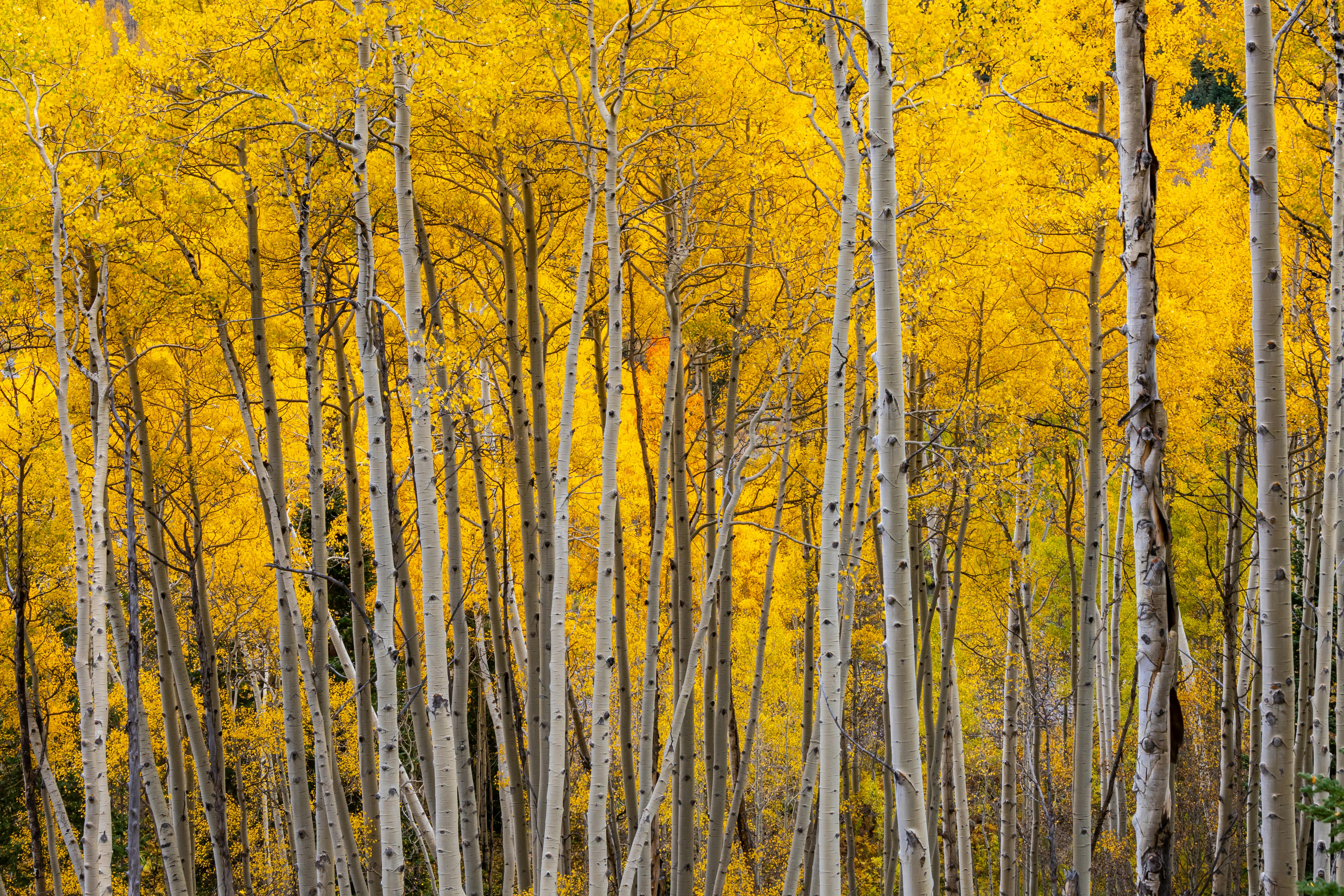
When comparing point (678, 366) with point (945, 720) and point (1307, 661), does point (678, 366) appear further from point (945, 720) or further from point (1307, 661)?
point (1307, 661)

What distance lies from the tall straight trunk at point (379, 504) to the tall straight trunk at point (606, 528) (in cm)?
99

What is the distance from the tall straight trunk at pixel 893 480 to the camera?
3.79 meters

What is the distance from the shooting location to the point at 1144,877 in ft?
9.34

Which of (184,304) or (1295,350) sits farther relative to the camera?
(1295,350)

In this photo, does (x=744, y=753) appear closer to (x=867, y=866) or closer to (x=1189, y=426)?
(x=1189, y=426)

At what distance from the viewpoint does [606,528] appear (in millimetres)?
5020

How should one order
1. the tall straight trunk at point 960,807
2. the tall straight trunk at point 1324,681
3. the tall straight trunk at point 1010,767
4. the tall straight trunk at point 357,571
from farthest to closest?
the tall straight trunk at point 960,807
the tall straight trunk at point 1010,767
the tall straight trunk at point 357,571
the tall straight trunk at point 1324,681

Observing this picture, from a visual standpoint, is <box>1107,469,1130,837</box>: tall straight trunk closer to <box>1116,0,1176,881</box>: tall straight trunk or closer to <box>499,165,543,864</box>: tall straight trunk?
<box>499,165,543,864</box>: tall straight trunk

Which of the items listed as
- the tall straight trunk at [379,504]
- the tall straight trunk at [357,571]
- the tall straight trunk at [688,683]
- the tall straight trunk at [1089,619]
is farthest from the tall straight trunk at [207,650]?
the tall straight trunk at [1089,619]

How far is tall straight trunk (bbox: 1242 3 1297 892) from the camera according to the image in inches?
147

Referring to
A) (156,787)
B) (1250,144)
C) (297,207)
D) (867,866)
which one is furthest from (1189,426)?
(867,866)

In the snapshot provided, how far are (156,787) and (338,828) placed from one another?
221 centimetres

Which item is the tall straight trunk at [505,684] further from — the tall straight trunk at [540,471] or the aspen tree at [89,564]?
the aspen tree at [89,564]

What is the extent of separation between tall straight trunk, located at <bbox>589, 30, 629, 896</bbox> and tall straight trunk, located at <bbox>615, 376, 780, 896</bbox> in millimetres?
82
